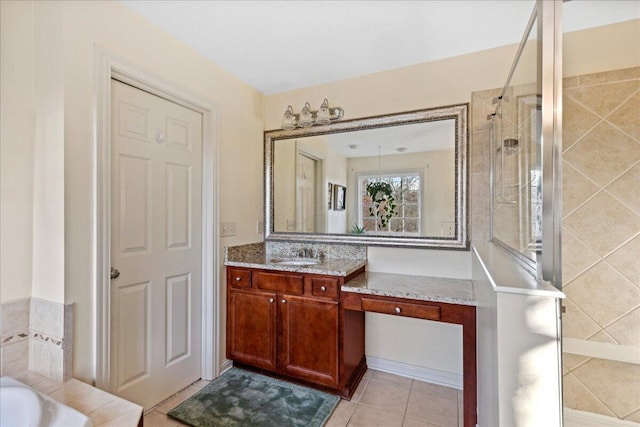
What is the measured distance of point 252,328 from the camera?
220cm

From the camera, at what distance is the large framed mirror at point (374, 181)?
208 centimetres

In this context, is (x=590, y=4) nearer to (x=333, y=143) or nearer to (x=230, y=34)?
(x=333, y=143)

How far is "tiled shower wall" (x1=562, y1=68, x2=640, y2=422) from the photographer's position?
1.58 metres

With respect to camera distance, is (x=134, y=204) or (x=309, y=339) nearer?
(x=134, y=204)

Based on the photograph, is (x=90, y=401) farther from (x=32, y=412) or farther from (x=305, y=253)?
(x=305, y=253)

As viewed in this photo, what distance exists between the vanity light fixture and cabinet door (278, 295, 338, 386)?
4.53ft

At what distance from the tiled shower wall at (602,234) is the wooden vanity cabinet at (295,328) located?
1.27m

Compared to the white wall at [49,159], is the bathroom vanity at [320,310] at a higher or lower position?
lower

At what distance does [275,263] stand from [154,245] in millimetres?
815

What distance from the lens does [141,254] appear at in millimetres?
1783

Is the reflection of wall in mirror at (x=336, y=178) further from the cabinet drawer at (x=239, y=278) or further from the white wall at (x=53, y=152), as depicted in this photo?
the white wall at (x=53, y=152)

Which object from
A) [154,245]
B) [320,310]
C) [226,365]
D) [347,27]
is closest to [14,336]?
[154,245]

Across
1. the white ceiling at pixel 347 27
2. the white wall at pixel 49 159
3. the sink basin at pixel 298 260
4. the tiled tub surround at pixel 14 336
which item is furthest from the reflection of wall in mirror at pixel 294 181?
the tiled tub surround at pixel 14 336

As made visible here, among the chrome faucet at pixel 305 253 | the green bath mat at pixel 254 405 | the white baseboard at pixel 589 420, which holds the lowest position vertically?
the green bath mat at pixel 254 405
